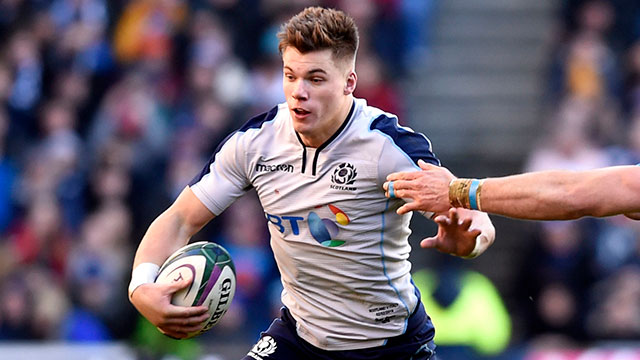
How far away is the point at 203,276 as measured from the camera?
5609 mm

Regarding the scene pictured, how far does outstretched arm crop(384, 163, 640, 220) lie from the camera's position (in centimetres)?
550

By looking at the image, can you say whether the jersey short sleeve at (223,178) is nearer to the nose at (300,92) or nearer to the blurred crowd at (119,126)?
the nose at (300,92)

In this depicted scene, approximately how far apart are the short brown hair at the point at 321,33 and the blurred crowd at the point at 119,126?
5283mm

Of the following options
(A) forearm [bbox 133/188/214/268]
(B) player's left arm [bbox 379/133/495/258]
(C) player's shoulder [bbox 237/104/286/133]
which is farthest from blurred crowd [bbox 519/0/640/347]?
(A) forearm [bbox 133/188/214/268]

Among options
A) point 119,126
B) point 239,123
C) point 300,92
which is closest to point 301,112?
point 300,92

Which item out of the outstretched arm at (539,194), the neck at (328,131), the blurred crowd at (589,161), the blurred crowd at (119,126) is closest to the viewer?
the outstretched arm at (539,194)

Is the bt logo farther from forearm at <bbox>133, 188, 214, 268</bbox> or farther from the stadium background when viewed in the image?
the stadium background

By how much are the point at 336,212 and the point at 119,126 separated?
6576 mm

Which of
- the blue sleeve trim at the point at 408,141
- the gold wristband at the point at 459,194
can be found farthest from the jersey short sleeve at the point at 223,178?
the gold wristband at the point at 459,194

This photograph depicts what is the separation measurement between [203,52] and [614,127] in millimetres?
4659

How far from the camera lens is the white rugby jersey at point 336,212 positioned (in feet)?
19.0

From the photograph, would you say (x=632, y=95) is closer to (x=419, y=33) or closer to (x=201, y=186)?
(x=419, y=33)

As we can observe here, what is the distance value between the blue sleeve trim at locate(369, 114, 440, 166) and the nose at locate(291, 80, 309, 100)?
1.42 ft

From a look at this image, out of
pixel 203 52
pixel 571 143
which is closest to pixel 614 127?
pixel 571 143
